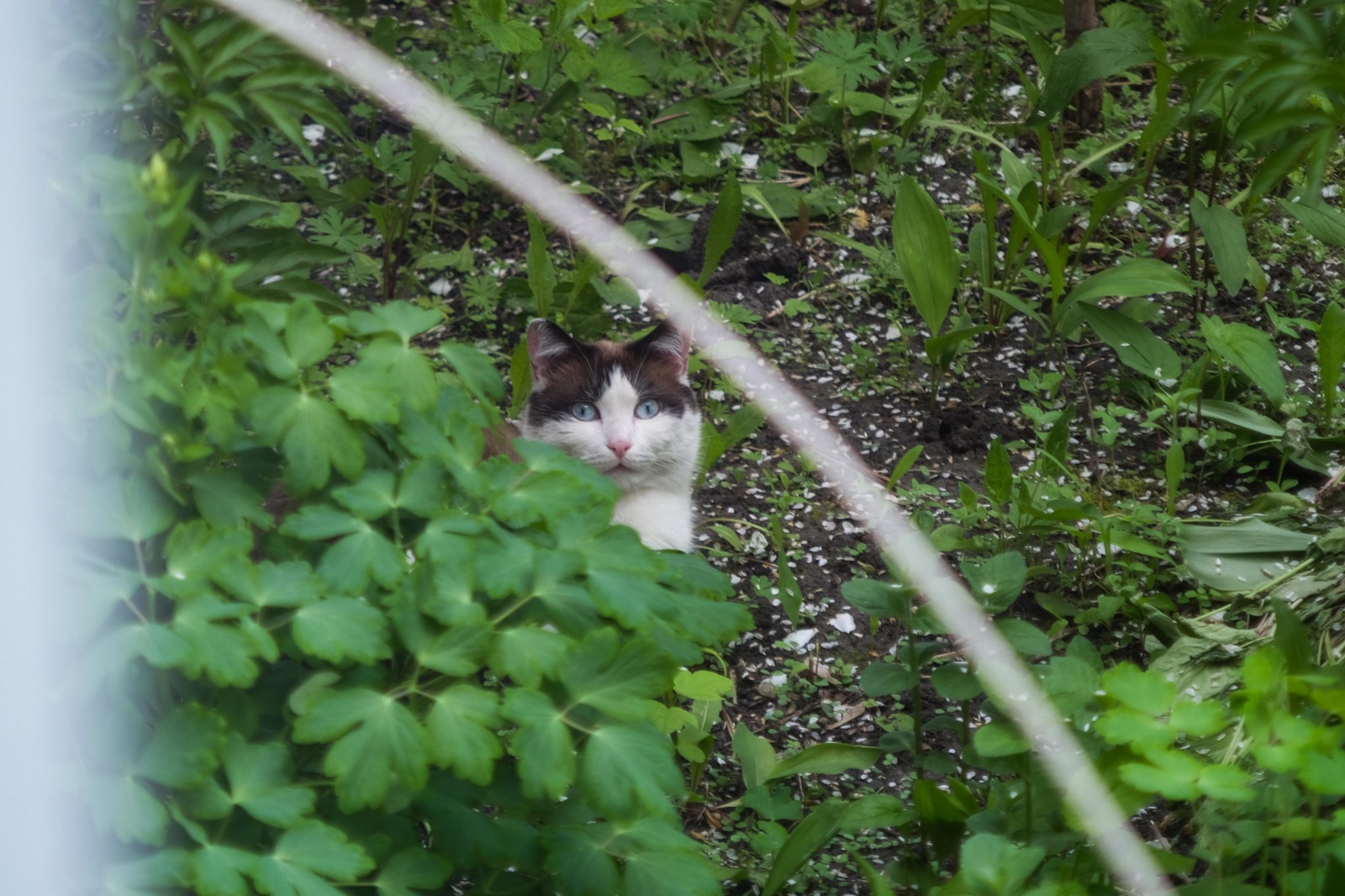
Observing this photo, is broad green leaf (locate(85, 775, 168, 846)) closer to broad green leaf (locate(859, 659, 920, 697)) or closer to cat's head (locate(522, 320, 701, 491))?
broad green leaf (locate(859, 659, 920, 697))

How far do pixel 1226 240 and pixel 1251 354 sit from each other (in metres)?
0.37

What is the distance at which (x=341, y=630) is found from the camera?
3.32 ft

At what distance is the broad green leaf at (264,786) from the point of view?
0.99m

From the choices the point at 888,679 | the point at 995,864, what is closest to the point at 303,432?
the point at 995,864

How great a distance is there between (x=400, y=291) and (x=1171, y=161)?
2.09m

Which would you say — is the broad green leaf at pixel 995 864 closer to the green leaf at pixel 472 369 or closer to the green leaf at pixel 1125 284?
the green leaf at pixel 472 369

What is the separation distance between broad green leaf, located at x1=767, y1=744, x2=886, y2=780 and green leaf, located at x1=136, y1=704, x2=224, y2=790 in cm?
104

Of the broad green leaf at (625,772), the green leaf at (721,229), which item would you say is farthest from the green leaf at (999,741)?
the green leaf at (721,229)

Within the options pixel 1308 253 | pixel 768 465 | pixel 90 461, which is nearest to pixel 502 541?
pixel 90 461

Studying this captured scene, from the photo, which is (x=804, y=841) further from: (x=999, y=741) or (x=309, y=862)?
(x=309, y=862)

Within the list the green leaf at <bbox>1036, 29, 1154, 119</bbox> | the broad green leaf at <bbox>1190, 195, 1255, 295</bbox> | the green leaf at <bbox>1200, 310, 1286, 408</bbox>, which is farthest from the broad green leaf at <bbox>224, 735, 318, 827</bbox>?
the green leaf at <bbox>1036, 29, 1154, 119</bbox>

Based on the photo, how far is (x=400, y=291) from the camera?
3025 mm

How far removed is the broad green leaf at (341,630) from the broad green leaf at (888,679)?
0.79 m

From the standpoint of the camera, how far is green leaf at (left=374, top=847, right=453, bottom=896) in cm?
106
